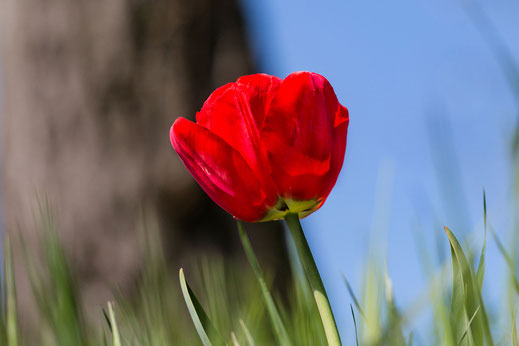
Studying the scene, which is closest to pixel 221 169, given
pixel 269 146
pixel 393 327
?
pixel 269 146

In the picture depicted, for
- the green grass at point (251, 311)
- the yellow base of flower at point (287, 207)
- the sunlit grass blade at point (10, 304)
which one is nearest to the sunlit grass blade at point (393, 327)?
the green grass at point (251, 311)

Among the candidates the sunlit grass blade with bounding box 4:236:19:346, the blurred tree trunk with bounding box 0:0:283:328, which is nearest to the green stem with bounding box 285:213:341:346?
the sunlit grass blade with bounding box 4:236:19:346

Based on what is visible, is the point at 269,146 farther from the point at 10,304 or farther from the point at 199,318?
the point at 10,304

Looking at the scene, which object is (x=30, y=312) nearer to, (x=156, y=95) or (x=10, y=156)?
(x=10, y=156)

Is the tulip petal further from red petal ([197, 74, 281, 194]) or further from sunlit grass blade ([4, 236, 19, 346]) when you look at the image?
sunlit grass blade ([4, 236, 19, 346])

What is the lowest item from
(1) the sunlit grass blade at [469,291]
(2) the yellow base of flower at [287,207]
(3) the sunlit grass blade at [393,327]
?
(3) the sunlit grass blade at [393,327]

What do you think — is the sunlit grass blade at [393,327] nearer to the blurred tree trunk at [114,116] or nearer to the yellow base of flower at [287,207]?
the yellow base of flower at [287,207]
